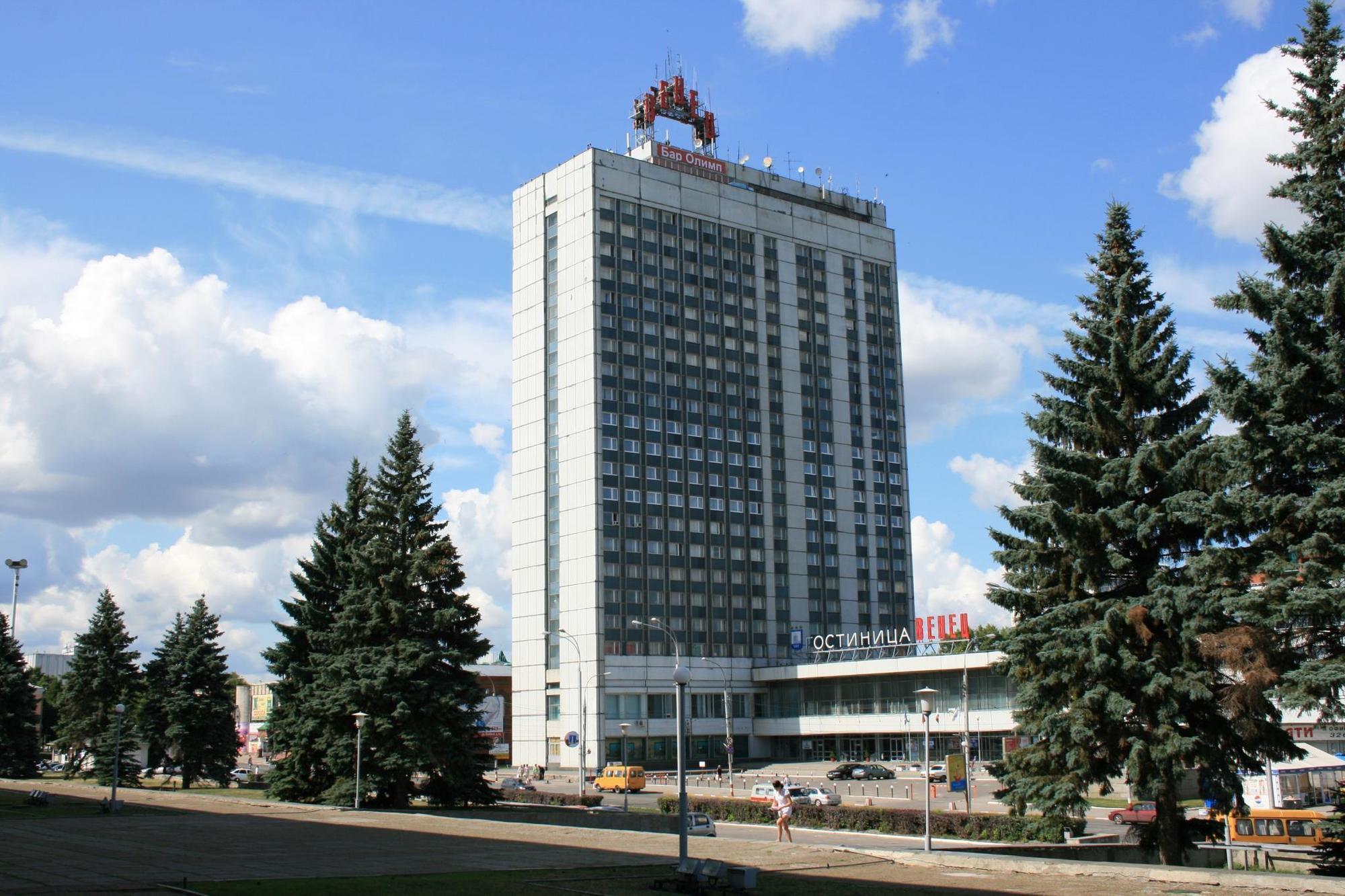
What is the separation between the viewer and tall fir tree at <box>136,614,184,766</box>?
70.0 m

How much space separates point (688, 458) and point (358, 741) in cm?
6903

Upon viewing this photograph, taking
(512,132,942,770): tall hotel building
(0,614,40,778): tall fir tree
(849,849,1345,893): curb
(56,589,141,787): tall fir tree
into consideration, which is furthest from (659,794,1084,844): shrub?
(512,132,942,770): tall hotel building

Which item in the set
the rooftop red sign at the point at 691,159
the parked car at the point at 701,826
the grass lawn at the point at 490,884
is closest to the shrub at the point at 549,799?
the parked car at the point at 701,826

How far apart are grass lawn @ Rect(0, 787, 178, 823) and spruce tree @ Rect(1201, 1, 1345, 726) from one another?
39.0m

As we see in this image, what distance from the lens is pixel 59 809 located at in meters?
47.6

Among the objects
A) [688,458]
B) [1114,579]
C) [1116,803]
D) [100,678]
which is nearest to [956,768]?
[1114,579]

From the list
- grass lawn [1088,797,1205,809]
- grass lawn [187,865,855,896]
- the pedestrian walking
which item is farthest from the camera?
grass lawn [1088,797,1205,809]

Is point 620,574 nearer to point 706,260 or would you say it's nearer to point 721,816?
point 706,260

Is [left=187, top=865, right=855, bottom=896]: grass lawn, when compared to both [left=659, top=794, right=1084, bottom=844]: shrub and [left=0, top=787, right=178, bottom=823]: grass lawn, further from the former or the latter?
[left=0, top=787, right=178, bottom=823]: grass lawn

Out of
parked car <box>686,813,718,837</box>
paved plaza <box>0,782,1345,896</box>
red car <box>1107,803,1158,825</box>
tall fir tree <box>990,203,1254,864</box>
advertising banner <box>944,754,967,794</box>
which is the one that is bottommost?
red car <box>1107,803,1158,825</box>

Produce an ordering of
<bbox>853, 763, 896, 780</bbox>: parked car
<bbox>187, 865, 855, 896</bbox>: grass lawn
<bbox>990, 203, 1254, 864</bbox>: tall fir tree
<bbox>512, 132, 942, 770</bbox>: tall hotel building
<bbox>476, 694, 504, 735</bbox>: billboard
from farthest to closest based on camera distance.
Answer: <bbox>476, 694, 504, 735</bbox>: billboard, <bbox>512, 132, 942, 770</bbox>: tall hotel building, <bbox>853, 763, 896, 780</bbox>: parked car, <bbox>990, 203, 1254, 864</bbox>: tall fir tree, <bbox>187, 865, 855, 896</bbox>: grass lawn

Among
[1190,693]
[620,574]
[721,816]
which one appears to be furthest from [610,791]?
[1190,693]

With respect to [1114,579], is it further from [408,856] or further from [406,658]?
[406,658]

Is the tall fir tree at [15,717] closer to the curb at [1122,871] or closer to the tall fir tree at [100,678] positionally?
the tall fir tree at [100,678]
